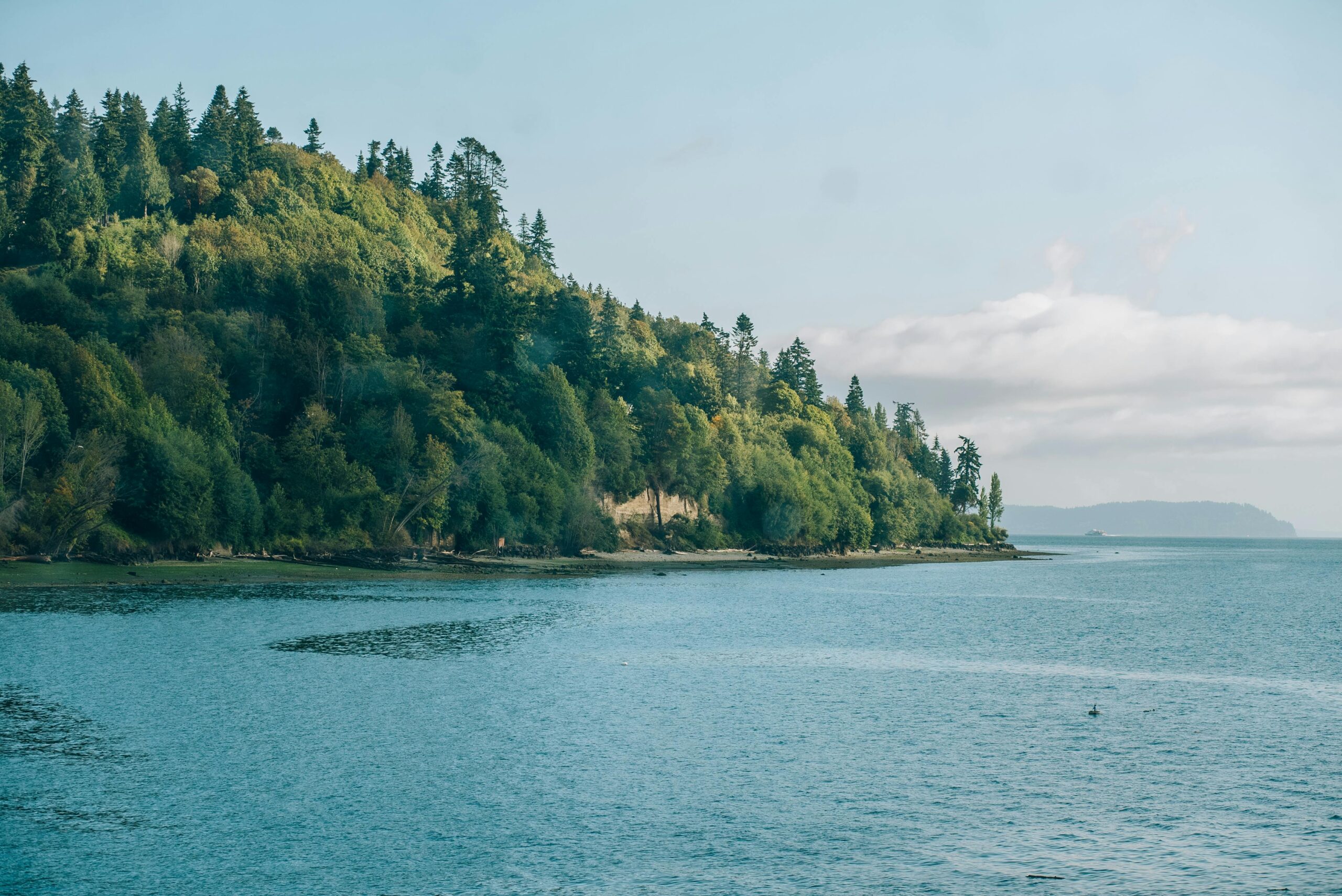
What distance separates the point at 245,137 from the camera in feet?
528

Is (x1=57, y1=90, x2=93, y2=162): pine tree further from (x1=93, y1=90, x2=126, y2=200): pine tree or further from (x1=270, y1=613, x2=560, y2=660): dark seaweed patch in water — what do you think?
(x1=270, y1=613, x2=560, y2=660): dark seaweed patch in water

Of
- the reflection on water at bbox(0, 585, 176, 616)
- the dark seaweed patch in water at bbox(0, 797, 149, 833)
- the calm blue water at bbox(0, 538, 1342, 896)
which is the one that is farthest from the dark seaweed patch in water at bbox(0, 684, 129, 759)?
the reflection on water at bbox(0, 585, 176, 616)

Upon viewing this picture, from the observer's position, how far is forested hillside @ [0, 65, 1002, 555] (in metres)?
83.1

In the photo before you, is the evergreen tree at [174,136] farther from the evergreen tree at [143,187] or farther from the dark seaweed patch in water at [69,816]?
the dark seaweed patch in water at [69,816]

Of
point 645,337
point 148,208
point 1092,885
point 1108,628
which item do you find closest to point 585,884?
point 1092,885

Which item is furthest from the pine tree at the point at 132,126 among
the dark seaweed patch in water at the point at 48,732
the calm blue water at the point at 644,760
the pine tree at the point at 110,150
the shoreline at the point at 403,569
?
the dark seaweed patch in water at the point at 48,732

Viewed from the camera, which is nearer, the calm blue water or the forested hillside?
the calm blue water

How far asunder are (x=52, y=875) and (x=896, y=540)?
6957 inches

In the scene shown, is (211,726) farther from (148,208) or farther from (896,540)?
(896,540)

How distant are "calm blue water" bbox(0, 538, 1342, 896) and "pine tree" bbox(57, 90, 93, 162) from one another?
356 feet

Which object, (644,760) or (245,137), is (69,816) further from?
(245,137)

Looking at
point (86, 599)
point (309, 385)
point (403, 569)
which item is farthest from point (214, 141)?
point (86, 599)

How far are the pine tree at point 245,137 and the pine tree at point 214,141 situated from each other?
80 centimetres

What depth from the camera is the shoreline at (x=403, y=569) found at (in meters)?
69.9
